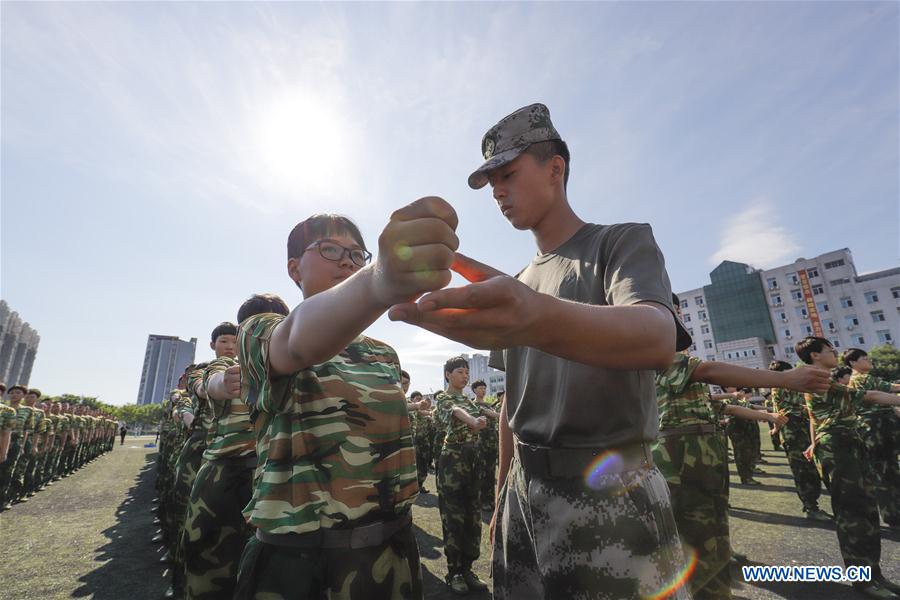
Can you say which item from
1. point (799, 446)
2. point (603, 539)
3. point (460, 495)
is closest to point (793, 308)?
point (799, 446)

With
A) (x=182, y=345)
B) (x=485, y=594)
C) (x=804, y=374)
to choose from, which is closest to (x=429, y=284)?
(x=804, y=374)

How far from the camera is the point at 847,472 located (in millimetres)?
4965

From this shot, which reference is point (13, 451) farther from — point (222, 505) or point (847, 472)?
point (847, 472)

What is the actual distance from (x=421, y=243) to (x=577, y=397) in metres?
1.12

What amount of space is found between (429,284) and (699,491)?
4407 millimetres

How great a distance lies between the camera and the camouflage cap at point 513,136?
6.22ft

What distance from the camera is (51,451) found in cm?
1452

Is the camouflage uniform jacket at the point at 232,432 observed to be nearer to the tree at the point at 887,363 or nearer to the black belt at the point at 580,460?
the black belt at the point at 580,460

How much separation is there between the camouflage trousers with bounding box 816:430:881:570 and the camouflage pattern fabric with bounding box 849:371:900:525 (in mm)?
3479

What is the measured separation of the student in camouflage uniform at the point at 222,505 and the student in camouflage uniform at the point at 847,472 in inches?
223

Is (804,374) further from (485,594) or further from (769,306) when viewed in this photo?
(769,306)

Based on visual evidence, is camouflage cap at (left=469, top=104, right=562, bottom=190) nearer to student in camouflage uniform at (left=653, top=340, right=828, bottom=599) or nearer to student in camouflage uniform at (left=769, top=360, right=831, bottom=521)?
student in camouflage uniform at (left=653, top=340, right=828, bottom=599)

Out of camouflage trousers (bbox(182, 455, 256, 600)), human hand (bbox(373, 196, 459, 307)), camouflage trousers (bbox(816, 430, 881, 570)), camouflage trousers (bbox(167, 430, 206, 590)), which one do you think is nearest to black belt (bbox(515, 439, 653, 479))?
human hand (bbox(373, 196, 459, 307))

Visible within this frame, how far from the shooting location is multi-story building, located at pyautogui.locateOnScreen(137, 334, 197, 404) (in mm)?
144875
